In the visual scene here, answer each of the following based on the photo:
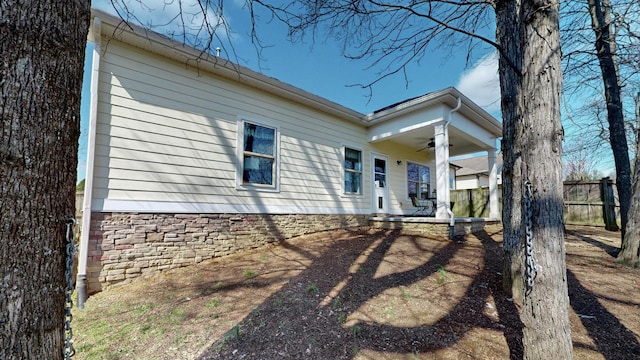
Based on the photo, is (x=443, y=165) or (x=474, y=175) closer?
(x=443, y=165)

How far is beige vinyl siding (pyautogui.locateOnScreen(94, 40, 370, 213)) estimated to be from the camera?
444 centimetres

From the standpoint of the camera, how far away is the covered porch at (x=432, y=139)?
686 centimetres

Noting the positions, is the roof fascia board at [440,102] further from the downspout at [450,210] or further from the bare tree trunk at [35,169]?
the bare tree trunk at [35,169]

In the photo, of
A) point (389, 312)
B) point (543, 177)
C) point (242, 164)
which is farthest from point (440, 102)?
point (389, 312)

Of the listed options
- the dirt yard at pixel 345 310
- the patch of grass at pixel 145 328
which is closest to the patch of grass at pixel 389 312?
the dirt yard at pixel 345 310

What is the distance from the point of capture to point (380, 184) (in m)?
8.91

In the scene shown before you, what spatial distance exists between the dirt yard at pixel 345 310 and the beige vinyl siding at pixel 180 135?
1.49 metres

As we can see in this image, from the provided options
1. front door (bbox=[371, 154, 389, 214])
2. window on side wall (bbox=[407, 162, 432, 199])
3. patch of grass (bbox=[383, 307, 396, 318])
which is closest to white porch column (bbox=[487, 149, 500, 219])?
window on side wall (bbox=[407, 162, 432, 199])

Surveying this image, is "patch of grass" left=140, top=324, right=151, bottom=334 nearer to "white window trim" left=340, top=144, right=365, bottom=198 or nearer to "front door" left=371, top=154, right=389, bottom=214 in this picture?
"white window trim" left=340, top=144, right=365, bottom=198

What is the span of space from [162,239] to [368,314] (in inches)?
146

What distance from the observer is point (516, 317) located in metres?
3.07

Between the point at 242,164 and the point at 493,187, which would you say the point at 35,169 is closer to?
the point at 242,164

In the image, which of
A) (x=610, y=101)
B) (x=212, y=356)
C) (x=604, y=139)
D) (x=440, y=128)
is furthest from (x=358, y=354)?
(x=604, y=139)

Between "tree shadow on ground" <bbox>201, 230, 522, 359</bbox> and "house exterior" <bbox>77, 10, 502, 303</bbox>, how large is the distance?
2.13 m
